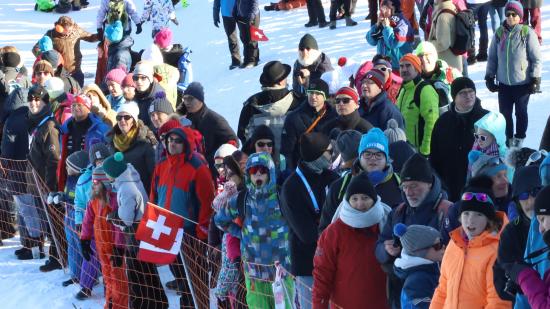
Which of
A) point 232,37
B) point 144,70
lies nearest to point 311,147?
point 144,70

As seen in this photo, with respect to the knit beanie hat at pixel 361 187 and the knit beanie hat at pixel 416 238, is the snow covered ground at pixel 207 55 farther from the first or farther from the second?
the knit beanie hat at pixel 416 238

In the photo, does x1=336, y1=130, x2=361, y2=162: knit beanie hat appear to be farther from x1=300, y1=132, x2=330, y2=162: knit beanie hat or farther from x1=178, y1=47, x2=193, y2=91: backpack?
x1=178, y1=47, x2=193, y2=91: backpack

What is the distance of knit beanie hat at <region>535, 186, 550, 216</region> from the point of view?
16.5 ft

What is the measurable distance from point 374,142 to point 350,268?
0.89 m

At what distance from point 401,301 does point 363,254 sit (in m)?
0.48

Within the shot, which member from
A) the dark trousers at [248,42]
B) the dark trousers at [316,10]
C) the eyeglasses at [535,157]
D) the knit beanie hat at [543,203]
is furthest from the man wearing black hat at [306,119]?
the dark trousers at [316,10]

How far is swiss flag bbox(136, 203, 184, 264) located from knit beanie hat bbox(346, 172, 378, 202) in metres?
2.53

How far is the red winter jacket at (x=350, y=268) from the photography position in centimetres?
A: 644

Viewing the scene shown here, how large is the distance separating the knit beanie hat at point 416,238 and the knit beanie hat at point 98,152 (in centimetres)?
413

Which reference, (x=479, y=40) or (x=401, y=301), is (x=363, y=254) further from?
(x=479, y=40)

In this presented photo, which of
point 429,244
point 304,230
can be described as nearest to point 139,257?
point 304,230

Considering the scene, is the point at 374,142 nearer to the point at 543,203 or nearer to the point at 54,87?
the point at 543,203

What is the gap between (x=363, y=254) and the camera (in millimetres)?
6441

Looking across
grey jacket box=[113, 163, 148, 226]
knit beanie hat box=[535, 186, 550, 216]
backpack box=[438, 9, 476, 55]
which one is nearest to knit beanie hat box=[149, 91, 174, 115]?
grey jacket box=[113, 163, 148, 226]
